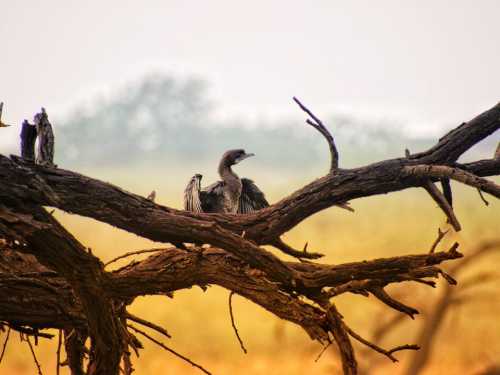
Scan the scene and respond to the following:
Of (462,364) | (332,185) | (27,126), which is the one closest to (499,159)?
(332,185)

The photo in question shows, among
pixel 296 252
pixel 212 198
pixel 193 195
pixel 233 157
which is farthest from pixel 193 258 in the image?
pixel 233 157

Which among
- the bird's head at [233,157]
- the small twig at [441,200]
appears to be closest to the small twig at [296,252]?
the small twig at [441,200]

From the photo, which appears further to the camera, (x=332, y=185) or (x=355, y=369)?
(x=332, y=185)

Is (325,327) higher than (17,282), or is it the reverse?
(17,282)

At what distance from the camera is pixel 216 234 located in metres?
1.79

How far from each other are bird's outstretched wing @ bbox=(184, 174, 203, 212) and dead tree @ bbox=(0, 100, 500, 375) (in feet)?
3.00

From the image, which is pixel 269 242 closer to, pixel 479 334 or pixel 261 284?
pixel 261 284

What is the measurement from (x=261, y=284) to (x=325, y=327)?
0.20m

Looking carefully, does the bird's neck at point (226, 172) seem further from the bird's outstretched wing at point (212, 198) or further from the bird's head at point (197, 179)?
the bird's head at point (197, 179)

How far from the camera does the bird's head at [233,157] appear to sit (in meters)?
3.45

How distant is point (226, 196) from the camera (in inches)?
128

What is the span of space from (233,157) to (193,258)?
4.90 feet

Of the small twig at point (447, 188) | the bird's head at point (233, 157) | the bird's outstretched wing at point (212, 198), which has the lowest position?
the small twig at point (447, 188)

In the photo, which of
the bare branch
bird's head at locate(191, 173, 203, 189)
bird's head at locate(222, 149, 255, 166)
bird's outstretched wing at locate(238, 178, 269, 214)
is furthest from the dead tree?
bird's head at locate(222, 149, 255, 166)
